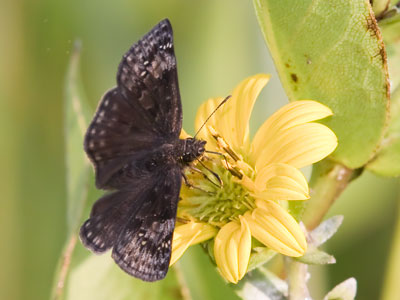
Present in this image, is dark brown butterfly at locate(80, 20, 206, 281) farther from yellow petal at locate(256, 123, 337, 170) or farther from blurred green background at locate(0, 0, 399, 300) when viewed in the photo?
blurred green background at locate(0, 0, 399, 300)

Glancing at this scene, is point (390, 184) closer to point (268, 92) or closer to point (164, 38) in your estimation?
point (268, 92)

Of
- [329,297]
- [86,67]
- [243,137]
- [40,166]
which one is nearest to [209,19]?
[86,67]

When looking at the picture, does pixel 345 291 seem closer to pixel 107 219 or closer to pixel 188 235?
pixel 188 235

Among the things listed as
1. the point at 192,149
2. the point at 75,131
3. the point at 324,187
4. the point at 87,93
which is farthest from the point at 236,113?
the point at 87,93

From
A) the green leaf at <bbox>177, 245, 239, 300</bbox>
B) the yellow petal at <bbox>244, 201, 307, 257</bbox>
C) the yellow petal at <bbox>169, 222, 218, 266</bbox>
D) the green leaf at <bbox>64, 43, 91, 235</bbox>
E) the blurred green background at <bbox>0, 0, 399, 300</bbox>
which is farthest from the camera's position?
the blurred green background at <bbox>0, 0, 399, 300</bbox>

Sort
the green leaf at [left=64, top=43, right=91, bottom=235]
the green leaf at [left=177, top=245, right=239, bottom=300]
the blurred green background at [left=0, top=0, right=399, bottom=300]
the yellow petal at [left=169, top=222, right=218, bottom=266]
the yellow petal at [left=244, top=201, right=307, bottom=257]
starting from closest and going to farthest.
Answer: the yellow petal at [left=244, top=201, right=307, bottom=257] → the yellow petal at [left=169, top=222, right=218, bottom=266] → the green leaf at [left=177, top=245, right=239, bottom=300] → the green leaf at [left=64, top=43, right=91, bottom=235] → the blurred green background at [left=0, top=0, right=399, bottom=300]

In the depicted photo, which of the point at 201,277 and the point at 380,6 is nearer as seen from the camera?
the point at 380,6

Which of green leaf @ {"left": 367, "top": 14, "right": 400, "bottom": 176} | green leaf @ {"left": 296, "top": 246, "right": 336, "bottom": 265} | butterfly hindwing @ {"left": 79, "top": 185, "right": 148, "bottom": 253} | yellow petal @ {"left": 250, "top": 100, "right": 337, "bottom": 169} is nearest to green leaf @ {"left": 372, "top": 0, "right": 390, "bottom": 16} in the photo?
green leaf @ {"left": 367, "top": 14, "right": 400, "bottom": 176}
